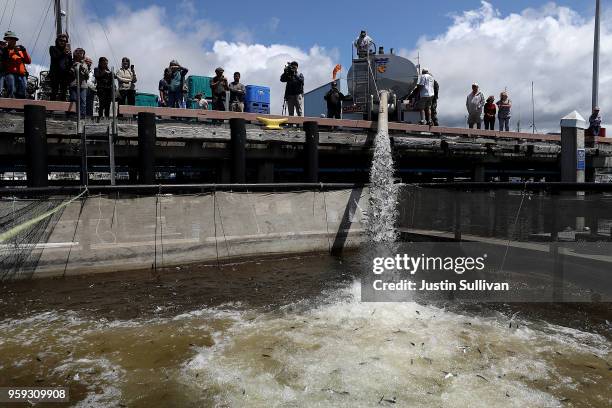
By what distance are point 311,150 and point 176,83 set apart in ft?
15.9

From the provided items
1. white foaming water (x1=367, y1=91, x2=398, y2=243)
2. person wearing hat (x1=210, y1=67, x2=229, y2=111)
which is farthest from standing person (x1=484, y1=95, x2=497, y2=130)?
person wearing hat (x1=210, y1=67, x2=229, y2=111)

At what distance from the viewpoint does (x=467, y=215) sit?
8531mm

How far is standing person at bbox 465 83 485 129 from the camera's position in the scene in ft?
57.9

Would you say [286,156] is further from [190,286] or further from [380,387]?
[380,387]

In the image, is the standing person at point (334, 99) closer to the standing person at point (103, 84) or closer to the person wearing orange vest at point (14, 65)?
the standing person at point (103, 84)

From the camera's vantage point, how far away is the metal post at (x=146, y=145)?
10258 mm

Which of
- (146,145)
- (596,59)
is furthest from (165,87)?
(596,59)

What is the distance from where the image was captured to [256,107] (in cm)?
1688

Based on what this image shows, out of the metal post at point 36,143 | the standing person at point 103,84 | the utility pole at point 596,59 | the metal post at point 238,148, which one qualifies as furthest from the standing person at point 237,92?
the utility pole at point 596,59

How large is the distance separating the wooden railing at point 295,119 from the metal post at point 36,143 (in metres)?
0.69

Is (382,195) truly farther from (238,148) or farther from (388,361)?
(388,361)

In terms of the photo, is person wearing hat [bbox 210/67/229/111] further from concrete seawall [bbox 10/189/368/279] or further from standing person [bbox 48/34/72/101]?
concrete seawall [bbox 10/189/368/279]

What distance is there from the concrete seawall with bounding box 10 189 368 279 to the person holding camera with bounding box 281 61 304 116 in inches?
186

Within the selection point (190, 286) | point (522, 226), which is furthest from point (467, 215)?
point (190, 286)
